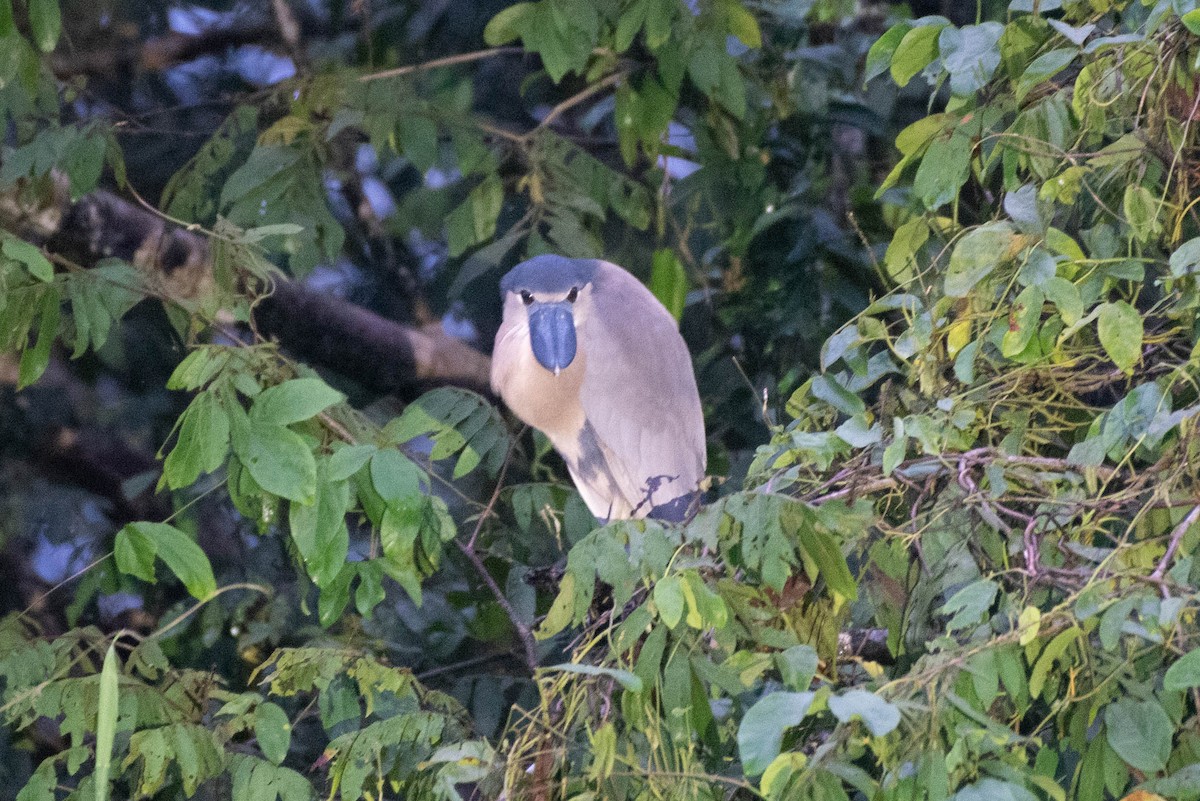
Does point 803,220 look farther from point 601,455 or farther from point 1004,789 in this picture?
point 1004,789

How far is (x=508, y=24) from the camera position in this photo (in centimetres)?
220

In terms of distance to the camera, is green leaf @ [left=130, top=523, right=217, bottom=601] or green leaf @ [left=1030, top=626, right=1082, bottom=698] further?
green leaf @ [left=130, top=523, right=217, bottom=601]

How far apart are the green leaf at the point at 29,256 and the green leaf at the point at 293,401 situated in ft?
1.31

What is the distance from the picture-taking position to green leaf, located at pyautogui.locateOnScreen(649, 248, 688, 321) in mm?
2557

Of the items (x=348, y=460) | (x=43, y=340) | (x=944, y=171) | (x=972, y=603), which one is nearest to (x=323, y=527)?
(x=348, y=460)

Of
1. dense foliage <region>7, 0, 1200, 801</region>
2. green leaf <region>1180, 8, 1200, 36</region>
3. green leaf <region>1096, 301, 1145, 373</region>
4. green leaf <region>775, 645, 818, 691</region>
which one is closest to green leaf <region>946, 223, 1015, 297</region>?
dense foliage <region>7, 0, 1200, 801</region>

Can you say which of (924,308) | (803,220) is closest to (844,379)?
(924,308)

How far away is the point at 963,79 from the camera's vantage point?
1.23 meters

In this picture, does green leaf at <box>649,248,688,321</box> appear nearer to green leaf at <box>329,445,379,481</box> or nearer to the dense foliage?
the dense foliage

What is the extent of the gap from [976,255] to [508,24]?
127 cm

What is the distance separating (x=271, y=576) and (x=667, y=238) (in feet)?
4.34

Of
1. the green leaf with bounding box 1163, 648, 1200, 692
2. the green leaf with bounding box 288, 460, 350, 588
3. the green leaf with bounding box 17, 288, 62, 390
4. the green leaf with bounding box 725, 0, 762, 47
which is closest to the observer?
the green leaf with bounding box 1163, 648, 1200, 692

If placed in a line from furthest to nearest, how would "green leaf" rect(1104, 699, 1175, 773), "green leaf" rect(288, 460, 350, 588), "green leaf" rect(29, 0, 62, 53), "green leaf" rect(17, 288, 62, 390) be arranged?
"green leaf" rect(29, 0, 62, 53) → "green leaf" rect(17, 288, 62, 390) → "green leaf" rect(288, 460, 350, 588) → "green leaf" rect(1104, 699, 1175, 773)

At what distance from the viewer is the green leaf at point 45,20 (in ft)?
6.05
